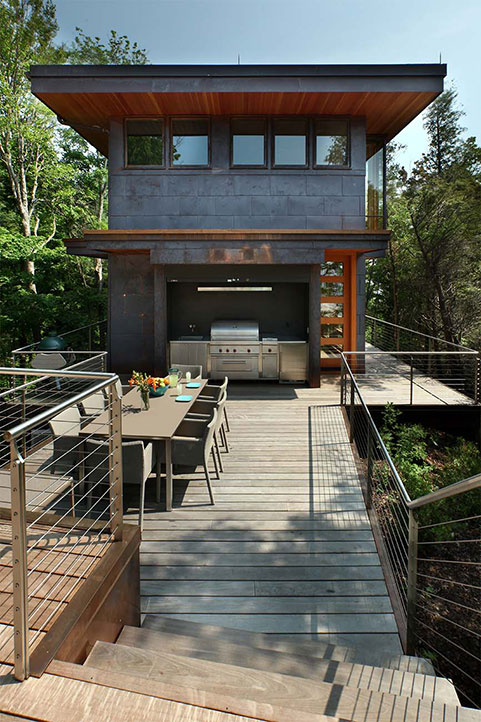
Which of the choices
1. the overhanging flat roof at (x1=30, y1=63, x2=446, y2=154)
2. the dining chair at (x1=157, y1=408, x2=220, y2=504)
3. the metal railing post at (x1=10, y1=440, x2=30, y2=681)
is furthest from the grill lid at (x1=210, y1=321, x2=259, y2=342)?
the metal railing post at (x1=10, y1=440, x2=30, y2=681)

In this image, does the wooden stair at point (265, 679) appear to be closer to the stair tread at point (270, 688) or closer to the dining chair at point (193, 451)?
the stair tread at point (270, 688)

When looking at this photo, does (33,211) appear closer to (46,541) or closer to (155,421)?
(155,421)

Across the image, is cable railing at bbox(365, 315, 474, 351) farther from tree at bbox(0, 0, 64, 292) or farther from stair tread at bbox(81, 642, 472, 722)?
stair tread at bbox(81, 642, 472, 722)

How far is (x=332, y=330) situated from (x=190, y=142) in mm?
5048

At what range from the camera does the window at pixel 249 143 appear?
9.86 metres

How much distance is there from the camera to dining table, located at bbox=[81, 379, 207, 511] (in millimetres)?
4449

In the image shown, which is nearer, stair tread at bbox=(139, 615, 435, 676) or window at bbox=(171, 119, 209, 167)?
stair tread at bbox=(139, 615, 435, 676)

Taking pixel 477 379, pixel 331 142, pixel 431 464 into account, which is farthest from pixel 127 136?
pixel 431 464

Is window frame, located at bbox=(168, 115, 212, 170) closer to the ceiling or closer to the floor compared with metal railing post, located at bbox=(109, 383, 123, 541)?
closer to the ceiling

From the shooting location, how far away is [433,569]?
5.09m

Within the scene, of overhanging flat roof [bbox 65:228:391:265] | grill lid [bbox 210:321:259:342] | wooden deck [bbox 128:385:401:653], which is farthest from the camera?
grill lid [bbox 210:321:259:342]

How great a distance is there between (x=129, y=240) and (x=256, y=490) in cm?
570

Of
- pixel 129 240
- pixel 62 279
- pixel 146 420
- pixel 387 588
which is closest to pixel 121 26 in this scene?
pixel 62 279

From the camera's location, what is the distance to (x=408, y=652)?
288 centimetres
